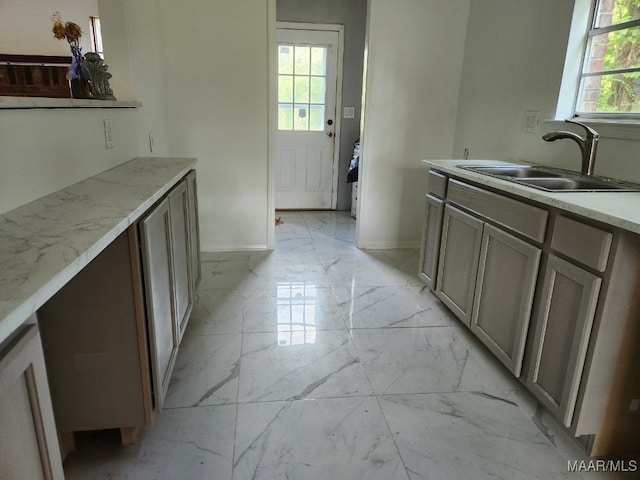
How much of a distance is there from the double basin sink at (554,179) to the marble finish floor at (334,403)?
912 millimetres

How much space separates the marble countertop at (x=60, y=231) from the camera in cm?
78

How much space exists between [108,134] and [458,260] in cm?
198

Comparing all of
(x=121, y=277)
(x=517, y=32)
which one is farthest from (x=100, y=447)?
(x=517, y=32)

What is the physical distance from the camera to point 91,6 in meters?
5.06

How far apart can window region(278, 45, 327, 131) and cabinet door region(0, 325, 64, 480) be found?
4526 mm

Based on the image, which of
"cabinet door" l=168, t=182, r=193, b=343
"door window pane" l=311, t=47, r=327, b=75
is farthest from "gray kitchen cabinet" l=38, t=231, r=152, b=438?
"door window pane" l=311, t=47, r=327, b=75

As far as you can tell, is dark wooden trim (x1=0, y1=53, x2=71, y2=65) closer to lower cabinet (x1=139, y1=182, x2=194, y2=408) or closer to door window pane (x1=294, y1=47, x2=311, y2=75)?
door window pane (x1=294, y1=47, x2=311, y2=75)

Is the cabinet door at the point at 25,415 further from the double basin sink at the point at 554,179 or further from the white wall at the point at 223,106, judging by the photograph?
the white wall at the point at 223,106

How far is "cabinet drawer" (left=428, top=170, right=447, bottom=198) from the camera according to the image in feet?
8.43

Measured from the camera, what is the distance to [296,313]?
8.80 feet

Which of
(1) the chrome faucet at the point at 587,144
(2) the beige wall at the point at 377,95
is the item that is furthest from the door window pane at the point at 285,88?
(1) the chrome faucet at the point at 587,144

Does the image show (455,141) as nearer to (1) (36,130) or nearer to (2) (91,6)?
(1) (36,130)

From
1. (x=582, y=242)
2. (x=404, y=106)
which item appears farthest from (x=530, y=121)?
(x=582, y=242)

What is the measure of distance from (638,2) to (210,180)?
9.71 ft
